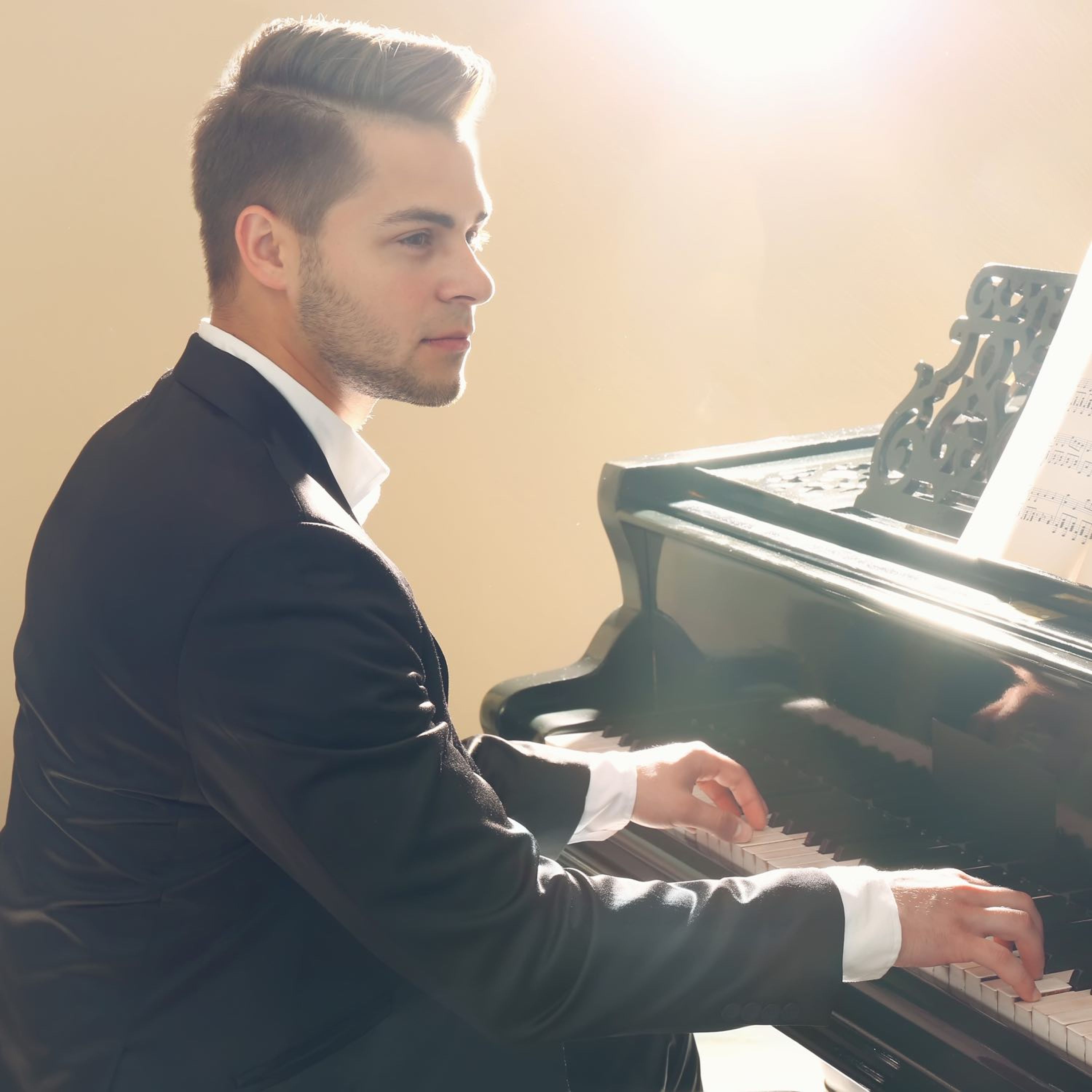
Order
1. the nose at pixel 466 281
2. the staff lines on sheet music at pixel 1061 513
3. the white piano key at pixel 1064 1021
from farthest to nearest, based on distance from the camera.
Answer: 1. the staff lines on sheet music at pixel 1061 513
2. the nose at pixel 466 281
3. the white piano key at pixel 1064 1021

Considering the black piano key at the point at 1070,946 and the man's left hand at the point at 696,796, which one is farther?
the man's left hand at the point at 696,796

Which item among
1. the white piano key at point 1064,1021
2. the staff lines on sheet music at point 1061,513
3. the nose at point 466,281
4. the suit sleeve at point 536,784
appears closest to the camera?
the white piano key at point 1064,1021

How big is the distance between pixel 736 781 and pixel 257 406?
779mm

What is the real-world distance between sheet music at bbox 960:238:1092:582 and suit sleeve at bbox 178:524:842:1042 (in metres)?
0.58

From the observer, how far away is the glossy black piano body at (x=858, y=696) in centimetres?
133

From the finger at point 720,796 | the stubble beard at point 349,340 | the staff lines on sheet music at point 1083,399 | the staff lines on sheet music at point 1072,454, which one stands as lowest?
the finger at point 720,796

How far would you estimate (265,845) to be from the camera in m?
1.12

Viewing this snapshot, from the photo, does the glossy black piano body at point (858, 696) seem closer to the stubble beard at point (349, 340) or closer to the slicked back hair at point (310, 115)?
the stubble beard at point (349, 340)

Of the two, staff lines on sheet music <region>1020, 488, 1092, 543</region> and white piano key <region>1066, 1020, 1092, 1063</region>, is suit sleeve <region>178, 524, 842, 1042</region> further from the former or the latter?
staff lines on sheet music <region>1020, 488, 1092, 543</region>

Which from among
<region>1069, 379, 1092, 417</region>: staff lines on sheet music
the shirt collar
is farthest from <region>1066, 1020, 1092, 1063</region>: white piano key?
the shirt collar

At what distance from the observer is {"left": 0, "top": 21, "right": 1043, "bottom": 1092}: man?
1075mm

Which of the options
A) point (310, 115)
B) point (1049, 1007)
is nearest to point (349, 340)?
point (310, 115)

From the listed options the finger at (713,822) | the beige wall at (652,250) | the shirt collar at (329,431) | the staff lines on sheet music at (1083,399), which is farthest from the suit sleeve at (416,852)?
the beige wall at (652,250)

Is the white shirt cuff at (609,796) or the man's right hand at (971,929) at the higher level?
the man's right hand at (971,929)
